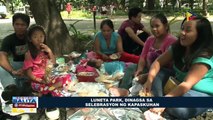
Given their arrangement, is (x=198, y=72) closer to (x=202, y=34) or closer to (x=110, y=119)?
(x=202, y=34)

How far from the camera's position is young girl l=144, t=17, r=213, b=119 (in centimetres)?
311

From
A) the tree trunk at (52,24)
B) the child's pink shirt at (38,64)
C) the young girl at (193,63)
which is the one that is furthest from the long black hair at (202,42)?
the tree trunk at (52,24)

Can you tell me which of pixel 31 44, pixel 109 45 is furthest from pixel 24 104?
pixel 109 45

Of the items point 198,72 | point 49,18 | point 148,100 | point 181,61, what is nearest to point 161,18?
point 181,61

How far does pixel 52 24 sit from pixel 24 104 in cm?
435

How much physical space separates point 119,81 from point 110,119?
984mm

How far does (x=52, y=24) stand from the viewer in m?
7.01

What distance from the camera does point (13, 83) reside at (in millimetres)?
4074

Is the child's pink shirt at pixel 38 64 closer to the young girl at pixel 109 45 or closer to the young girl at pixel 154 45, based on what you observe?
the young girl at pixel 154 45

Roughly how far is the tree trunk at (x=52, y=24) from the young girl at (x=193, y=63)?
385 centimetres

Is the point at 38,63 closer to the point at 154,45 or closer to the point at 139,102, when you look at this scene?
the point at 154,45

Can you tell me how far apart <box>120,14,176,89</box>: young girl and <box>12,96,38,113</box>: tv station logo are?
147cm

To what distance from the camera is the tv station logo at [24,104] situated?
9.01ft

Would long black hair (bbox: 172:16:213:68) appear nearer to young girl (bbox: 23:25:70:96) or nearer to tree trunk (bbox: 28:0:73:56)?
young girl (bbox: 23:25:70:96)
